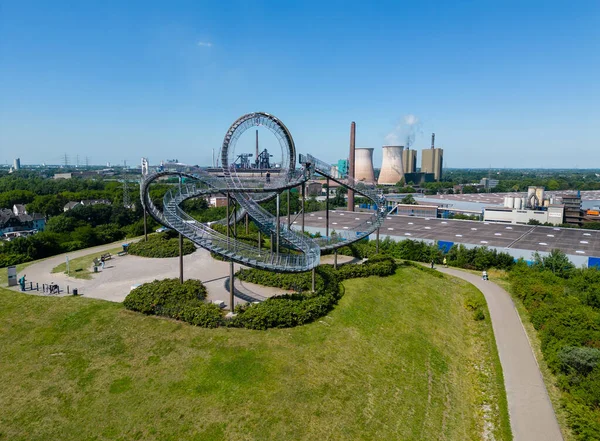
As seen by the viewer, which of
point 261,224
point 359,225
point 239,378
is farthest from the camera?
point 359,225

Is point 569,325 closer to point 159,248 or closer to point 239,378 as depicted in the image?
point 239,378

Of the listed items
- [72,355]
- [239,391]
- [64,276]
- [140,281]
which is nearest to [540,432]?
[239,391]

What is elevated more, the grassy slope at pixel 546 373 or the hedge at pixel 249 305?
the hedge at pixel 249 305

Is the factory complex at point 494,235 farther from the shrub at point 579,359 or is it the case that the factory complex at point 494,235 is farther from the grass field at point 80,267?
the grass field at point 80,267

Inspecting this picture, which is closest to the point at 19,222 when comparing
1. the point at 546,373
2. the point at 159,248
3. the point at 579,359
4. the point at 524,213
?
the point at 159,248

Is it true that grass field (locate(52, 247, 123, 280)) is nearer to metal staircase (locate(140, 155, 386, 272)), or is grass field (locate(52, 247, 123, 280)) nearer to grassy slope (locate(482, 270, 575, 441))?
metal staircase (locate(140, 155, 386, 272))

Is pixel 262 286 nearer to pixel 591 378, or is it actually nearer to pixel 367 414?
pixel 367 414

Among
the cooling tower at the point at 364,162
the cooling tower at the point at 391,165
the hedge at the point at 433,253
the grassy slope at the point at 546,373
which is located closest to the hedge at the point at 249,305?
the hedge at the point at 433,253
